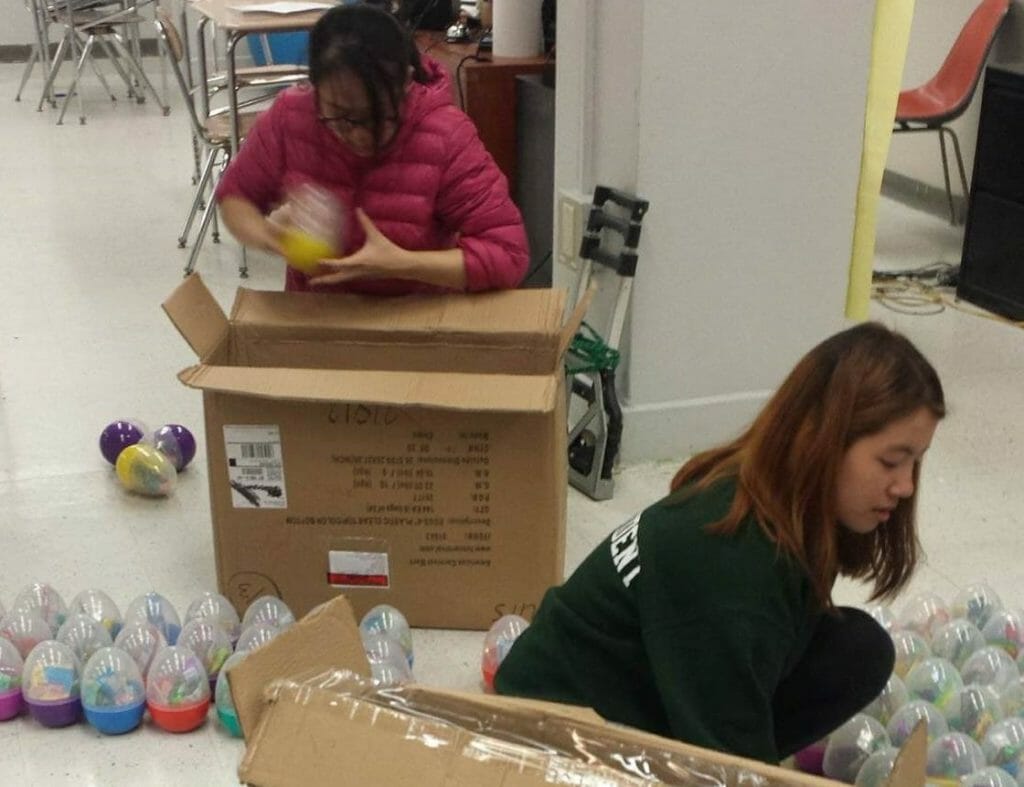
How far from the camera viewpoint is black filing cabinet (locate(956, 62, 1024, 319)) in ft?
12.0

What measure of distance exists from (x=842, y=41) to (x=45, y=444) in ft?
6.43

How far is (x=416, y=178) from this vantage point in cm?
219

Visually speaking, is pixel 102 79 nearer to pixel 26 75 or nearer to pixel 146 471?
pixel 26 75

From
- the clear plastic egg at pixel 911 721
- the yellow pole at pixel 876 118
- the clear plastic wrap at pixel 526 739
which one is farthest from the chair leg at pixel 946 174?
the clear plastic wrap at pixel 526 739

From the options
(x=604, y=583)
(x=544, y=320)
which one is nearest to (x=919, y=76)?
(x=544, y=320)

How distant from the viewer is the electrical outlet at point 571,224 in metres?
2.77

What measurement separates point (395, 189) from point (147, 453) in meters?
0.86

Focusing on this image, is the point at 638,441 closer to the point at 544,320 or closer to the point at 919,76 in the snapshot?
the point at 544,320

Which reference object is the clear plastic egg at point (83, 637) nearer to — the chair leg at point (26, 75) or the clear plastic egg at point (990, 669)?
the clear plastic egg at point (990, 669)

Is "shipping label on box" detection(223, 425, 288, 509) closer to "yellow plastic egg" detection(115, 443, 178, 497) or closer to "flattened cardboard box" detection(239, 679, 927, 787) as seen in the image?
"yellow plastic egg" detection(115, 443, 178, 497)

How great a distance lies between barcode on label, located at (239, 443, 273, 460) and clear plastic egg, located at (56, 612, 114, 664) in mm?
350

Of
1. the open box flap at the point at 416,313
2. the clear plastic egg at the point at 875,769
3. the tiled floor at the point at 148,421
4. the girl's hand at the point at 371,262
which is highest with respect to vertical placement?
the girl's hand at the point at 371,262

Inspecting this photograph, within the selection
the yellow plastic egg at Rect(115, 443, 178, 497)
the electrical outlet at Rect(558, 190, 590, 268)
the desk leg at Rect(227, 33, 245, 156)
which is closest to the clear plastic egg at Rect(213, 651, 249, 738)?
the yellow plastic egg at Rect(115, 443, 178, 497)

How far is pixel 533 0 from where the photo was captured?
3443 mm
